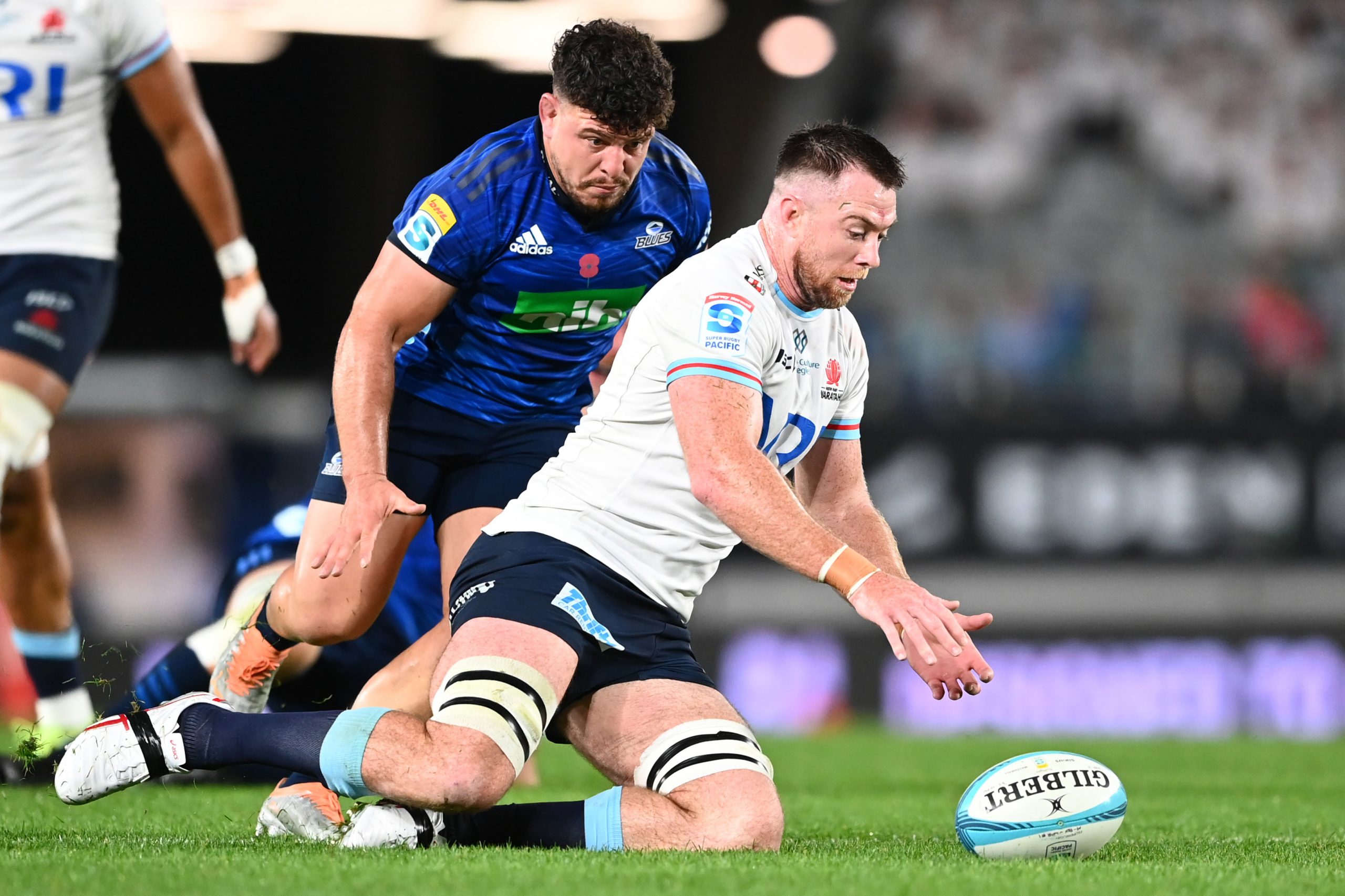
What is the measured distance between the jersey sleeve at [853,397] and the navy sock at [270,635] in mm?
1810

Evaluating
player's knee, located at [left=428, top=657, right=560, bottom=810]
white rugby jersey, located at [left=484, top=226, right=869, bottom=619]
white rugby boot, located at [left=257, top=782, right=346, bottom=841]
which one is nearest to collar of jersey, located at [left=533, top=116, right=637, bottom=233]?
white rugby jersey, located at [left=484, top=226, right=869, bottom=619]

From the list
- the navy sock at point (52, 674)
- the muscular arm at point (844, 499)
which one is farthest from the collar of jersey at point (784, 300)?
the navy sock at point (52, 674)

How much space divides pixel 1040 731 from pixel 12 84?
26.5 feet

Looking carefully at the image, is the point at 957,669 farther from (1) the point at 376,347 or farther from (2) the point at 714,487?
(1) the point at 376,347

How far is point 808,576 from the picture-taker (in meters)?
4.04

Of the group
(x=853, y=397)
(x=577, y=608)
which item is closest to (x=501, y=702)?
(x=577, y=608)

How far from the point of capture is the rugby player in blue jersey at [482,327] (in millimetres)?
4613

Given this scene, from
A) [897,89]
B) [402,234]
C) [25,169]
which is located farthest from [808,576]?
[897,89]

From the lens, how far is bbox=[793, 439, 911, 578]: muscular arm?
15.2 feet

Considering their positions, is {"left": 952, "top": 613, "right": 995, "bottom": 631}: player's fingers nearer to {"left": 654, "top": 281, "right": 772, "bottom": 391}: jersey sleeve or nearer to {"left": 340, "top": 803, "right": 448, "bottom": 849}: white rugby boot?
{"left": 654, "top": 281, "right": 772, "bottom": 391}: jersey sleeve

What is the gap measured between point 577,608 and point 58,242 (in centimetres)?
277

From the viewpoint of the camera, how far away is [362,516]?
4297 mm

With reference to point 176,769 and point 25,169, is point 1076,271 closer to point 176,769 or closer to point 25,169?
point 25,169

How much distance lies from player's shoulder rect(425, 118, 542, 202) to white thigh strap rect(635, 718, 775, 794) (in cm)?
168
